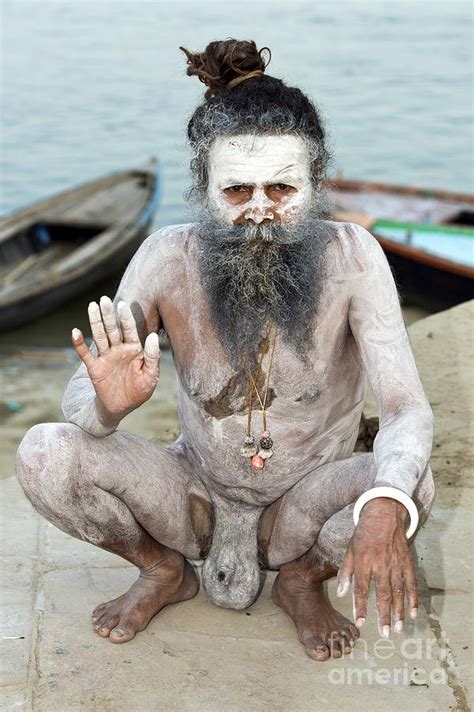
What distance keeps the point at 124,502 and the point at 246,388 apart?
0.53 m

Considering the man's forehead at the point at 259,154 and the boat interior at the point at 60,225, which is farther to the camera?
the boat interior at the point at 60,225

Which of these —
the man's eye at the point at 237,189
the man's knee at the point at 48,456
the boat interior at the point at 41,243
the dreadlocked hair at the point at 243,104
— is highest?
the dreadlocked hair at the point at 243,104

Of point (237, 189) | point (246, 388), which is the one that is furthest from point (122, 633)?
point (237, 189)

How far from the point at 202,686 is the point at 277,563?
0.59m

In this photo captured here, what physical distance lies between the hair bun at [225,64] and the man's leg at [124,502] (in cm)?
113

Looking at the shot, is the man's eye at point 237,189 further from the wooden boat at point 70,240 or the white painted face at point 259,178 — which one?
the wooden boat at point 70,240

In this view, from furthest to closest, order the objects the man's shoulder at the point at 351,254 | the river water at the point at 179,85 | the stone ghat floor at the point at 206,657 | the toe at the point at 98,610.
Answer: the river water at the point at 179,85 → the toe at the point at 98,610 → the man's shoulder at the point at 351,254 → the stone ghat floor at the point at 206,657

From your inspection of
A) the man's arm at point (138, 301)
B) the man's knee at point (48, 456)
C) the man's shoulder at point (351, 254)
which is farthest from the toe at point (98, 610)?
the man's shoulder at point (351, 254)

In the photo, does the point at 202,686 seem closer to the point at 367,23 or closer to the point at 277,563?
the point at 277,563

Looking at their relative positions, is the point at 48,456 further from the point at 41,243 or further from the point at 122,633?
the point at 41,243

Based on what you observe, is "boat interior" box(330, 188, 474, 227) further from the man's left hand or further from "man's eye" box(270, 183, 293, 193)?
the man's left hand

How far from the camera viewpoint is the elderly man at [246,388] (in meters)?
3.10

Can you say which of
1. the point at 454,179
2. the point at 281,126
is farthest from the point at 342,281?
the point at 454,179

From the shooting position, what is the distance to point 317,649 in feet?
10.7
